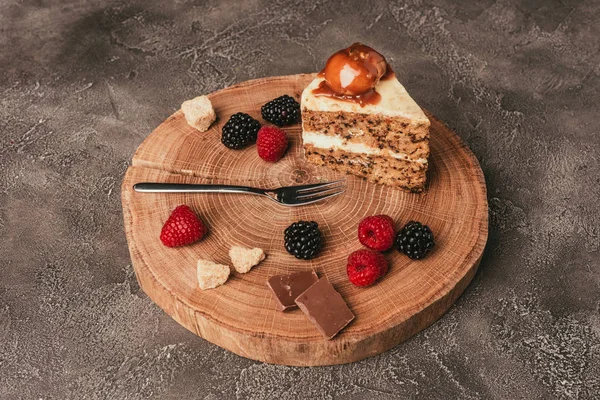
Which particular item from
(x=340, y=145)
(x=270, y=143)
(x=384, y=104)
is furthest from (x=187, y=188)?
(x=384, y=104)

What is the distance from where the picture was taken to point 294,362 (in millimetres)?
3506

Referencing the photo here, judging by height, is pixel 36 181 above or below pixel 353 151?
below

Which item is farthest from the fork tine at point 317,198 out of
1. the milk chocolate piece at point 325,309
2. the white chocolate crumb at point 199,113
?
the white chocolate crumb at point 199,113

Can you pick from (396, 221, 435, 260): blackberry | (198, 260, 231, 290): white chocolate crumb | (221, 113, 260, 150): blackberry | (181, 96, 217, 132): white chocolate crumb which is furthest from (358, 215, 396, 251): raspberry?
(181, 96, 217, 132): white chocolate crumb

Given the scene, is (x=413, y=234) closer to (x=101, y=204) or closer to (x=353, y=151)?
(x=353, y=151)

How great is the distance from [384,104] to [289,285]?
1.12 m

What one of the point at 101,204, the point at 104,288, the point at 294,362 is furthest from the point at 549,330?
the point at 101,204

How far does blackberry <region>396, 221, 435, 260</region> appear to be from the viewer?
3.61 meters

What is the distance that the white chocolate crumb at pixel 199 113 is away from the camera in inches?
171

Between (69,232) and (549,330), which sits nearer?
(549,330)

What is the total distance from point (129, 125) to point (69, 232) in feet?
3.22

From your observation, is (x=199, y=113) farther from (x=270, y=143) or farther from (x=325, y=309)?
(x=325, y=309)

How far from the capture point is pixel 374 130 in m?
4.00

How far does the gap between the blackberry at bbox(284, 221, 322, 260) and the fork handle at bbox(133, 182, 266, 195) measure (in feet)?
1.39
